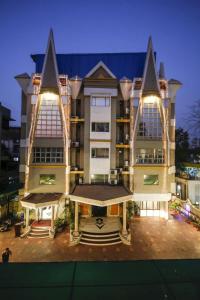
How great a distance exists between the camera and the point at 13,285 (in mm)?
3129

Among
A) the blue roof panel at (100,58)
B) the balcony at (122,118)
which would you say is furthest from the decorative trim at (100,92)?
the blue roof panel at (100,58)

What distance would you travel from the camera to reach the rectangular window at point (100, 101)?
21484 millimetres

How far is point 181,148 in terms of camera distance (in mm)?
36406

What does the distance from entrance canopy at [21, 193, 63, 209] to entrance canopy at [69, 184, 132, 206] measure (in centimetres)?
194

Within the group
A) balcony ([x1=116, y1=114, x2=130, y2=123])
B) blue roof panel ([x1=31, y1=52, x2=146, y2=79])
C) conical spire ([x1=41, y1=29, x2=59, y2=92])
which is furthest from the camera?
blue roof panel ([x1=31, y1=52, x2=146, y2=79])

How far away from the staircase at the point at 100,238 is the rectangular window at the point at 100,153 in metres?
8.23

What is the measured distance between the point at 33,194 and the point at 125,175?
33.4ft

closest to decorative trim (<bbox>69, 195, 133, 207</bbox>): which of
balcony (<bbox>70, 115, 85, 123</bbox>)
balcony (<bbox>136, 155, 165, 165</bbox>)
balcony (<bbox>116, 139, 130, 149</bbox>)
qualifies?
balcony (<bbox>136, 155, 165, 165</bbox>)

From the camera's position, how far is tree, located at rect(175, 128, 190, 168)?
34500 mm

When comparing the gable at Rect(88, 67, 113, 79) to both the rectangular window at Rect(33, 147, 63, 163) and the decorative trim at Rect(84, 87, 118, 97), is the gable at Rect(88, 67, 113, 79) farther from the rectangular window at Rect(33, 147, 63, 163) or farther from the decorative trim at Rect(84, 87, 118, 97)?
the rectangular window at Rect(33, 147, 63, 163)

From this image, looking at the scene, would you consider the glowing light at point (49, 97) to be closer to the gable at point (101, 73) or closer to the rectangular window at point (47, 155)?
the gable at point (101, 73)

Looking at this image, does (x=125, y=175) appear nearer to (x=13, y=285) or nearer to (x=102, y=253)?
(x=102, y=253)

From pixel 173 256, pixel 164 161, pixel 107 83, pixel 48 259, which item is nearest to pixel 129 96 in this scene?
pixel 107 83

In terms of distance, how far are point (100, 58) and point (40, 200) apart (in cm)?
1935
